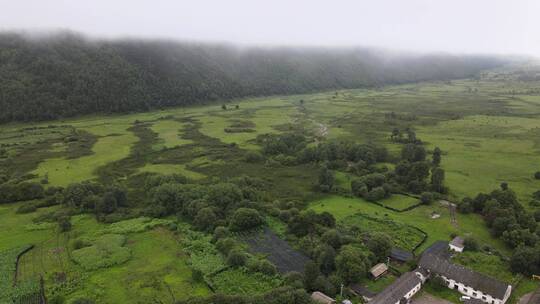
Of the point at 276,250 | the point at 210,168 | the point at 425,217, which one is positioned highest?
the point at 425,217

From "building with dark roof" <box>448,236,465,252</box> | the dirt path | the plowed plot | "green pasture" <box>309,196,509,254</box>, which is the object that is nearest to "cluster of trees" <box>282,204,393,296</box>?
the plowed plot

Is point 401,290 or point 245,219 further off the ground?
point 401,290

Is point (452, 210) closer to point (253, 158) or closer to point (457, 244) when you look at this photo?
point (457, 244)

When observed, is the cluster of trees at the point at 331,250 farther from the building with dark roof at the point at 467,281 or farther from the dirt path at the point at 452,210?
the dirt path at the point at 452,210

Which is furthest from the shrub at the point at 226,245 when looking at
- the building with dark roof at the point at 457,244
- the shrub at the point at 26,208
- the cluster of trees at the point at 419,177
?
the cluster of trees at the point at 419,177

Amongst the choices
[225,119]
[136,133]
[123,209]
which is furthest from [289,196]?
[225,119]

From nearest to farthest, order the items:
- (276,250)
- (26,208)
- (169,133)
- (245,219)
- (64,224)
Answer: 1. (276,250)
2. (245,219)
3. (64,224)
4. (26,208)
5. (169,133)

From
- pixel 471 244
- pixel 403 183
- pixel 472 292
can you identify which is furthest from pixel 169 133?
pixel 472 292
